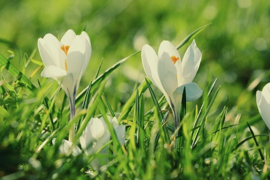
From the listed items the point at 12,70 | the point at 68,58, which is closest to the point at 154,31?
the point at 12,70

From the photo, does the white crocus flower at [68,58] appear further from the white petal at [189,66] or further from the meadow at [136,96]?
the white petal at [189,66]

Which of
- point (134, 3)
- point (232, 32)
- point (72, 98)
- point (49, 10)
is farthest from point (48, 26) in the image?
point (72, 98)

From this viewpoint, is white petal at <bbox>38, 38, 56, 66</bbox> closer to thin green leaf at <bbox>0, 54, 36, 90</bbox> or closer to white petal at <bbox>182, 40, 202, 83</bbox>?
thin green leaf at <bbox>0, 54, 36, 90</bbox>

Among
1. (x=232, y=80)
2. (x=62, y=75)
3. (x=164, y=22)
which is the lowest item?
(x=232, y=80)

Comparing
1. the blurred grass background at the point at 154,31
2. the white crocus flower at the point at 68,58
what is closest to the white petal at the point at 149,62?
the white crocus flower at the point at 68,58

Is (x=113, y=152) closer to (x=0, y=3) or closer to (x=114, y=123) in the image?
(x=114, y=123)
